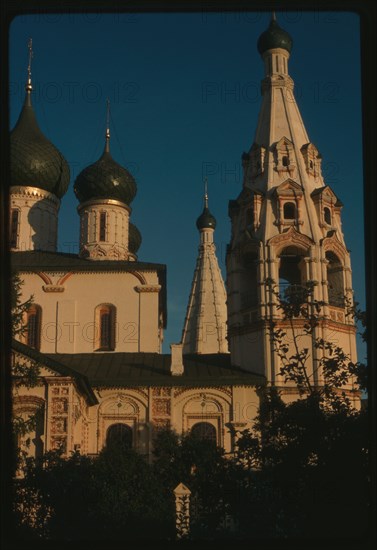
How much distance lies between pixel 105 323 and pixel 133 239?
768 centimetres

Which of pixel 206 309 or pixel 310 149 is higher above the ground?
pixel 310 149

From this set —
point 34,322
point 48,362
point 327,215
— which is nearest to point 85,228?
point 34,322

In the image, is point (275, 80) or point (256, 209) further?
point (275, 80)

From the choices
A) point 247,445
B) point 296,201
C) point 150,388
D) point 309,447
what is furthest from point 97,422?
point 309,447

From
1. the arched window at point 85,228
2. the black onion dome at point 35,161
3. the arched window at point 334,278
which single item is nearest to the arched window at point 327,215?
the arched window at point 334,278

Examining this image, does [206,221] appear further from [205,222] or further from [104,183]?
[104,183]

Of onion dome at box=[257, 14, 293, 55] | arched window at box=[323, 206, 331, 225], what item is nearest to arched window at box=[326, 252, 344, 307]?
arched window at box=[323, 206, 331, 225]

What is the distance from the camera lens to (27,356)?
66.1ft

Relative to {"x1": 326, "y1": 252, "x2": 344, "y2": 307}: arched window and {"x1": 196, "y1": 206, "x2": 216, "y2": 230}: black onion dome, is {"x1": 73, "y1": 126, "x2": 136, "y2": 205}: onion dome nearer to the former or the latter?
{"x1": 326, "y1": 252, "x2": 344, "y2": 307}: arched window

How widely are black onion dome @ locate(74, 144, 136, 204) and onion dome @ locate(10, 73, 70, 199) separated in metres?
1.21

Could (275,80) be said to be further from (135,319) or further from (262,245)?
(135,319)

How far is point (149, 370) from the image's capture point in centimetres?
2433

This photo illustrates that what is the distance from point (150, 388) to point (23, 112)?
13.9 m

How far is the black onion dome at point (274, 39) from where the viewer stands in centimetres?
2705
